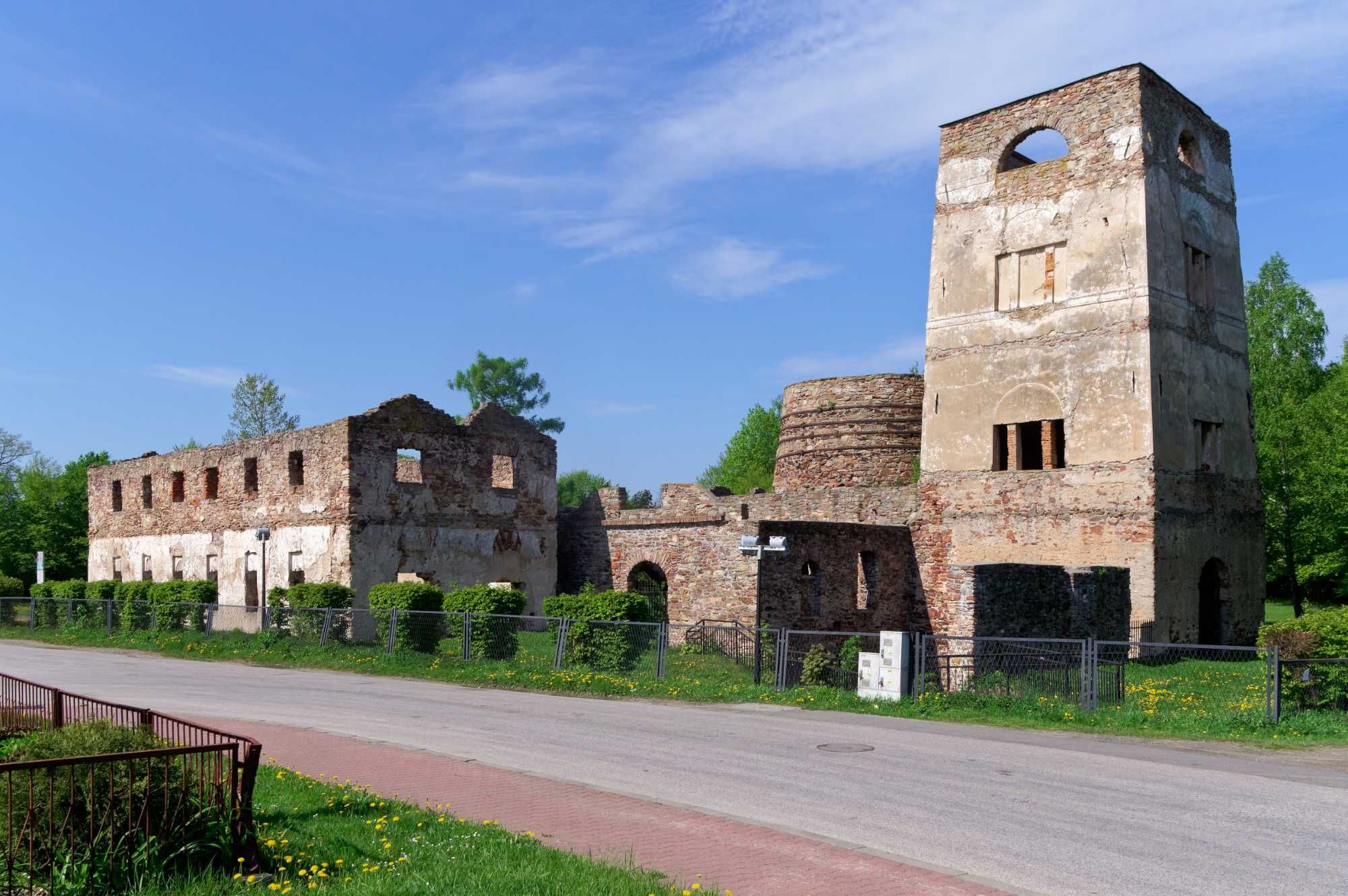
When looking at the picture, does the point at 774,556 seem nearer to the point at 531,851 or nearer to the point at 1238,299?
the point at 1238,299

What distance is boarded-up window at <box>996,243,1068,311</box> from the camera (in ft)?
90.8

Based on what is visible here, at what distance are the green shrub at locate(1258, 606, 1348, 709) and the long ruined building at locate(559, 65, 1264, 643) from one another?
23.5ft

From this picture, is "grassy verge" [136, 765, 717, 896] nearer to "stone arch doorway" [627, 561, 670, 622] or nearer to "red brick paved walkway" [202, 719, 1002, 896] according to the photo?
"red brick paved walkway" [202, 719, 1002, 896]

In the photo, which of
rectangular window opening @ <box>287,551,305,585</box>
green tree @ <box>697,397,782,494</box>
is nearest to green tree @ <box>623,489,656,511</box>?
green tree @ <box>697,397,782,494</box>

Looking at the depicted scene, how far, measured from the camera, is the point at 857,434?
113 feet

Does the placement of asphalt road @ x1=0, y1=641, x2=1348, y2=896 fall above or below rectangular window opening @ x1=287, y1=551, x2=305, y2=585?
below

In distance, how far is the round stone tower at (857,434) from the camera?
34.2m

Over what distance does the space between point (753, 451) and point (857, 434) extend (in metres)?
38.5

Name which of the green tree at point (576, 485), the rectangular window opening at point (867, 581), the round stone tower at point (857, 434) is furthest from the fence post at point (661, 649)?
the green tree at point (576, 485)

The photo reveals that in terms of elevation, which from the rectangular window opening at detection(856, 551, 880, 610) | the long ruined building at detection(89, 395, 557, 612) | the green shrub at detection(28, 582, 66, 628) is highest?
the long ruined building at detection(89, 395, 557, 612)

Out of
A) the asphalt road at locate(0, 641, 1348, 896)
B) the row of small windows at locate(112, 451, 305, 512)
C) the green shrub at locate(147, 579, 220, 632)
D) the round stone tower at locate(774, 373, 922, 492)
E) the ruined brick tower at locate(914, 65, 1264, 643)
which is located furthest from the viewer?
the round stone tower at locate(774, 373, 922, 492)

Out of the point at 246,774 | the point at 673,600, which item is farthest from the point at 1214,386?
the point at 246,774

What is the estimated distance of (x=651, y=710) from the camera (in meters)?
16.8

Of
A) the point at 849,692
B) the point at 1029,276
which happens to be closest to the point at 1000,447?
the point at 1029,276
